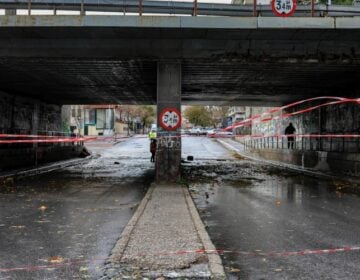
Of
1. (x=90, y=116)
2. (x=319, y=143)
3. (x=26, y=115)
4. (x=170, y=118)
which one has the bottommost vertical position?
Result: (x=319, y=143)

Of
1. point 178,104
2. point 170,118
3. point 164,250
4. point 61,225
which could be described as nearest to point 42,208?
point 61,225

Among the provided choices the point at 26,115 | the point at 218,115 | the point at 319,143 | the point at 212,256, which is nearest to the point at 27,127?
the point at 26,115

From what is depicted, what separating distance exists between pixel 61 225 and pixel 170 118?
856 cm

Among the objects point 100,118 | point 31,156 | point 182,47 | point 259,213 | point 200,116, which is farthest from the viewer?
point 200,116

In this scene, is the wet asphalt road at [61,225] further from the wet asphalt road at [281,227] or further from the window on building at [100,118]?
the window on building at [100,118]

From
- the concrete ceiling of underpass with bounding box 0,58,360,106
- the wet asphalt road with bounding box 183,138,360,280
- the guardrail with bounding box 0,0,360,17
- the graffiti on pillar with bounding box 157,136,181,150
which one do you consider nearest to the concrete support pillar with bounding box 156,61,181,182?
the graffiti on pillar with bounding box 157,136,181,150

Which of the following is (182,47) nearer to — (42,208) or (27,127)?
(42,208)

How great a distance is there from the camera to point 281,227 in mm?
8852

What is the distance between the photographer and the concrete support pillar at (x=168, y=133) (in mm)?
16812

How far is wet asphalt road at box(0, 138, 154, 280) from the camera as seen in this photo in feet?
19.7

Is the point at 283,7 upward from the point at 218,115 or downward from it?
upward

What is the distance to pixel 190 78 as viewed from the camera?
2244 centimetres

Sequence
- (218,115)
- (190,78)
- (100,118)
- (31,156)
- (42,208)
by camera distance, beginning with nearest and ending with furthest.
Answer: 1. (42,208)
2. (190,78)
3. (31,156)
4. (100,118)
5. (218,115)

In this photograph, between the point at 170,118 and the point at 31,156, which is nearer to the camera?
the point at 170,118
